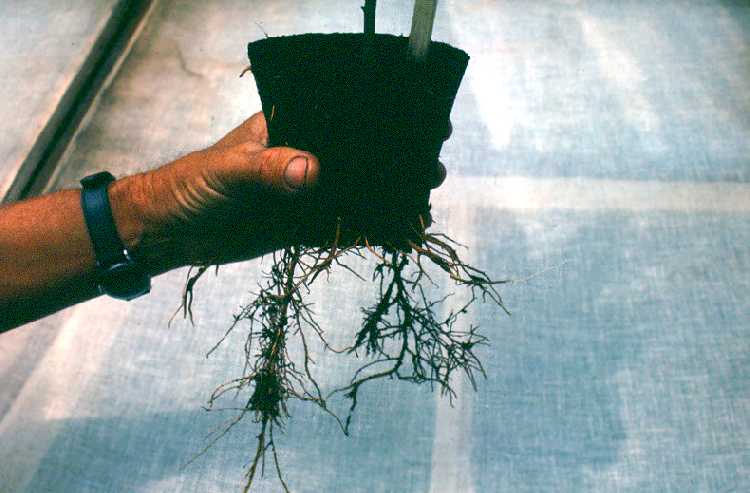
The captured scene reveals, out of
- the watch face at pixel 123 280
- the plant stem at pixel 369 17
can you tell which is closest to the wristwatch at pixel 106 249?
the watch face at pixel 123 280

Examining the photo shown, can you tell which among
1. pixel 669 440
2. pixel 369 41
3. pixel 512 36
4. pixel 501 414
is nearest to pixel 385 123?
pixel 369 41

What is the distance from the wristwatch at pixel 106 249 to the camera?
2.30ft

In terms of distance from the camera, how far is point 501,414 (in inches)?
32.1

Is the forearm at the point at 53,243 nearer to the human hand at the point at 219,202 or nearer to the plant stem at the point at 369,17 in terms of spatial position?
the human hand at the point at 219,202

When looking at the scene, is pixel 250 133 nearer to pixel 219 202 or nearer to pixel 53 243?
pixel 219 202

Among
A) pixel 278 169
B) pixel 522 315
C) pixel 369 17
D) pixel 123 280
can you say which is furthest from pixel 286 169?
pixel 522 315

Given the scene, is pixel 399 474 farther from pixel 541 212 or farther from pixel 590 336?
pixel 541 212

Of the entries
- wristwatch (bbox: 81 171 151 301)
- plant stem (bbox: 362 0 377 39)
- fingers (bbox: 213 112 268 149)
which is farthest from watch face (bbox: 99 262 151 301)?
plant stem (bbox: 362 0 377 39)

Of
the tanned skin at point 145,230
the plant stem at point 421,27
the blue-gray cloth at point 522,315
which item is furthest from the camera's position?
the blue-gray cloth at point 522,315

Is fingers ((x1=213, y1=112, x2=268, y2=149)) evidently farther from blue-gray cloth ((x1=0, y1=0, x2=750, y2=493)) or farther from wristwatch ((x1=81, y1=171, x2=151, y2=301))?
blue-gray cloth ((x1=0, y1=0, x2=750, y2=493))

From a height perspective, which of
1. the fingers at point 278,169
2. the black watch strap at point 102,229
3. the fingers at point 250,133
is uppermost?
the fingers at point 278,169

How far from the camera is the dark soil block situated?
1.91 ft

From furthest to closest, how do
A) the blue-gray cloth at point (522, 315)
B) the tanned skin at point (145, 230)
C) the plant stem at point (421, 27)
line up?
the blue-gray cloth at point (522, 315) < the tanned skin at point (145, 230) < the plant stem at point (421, 27)

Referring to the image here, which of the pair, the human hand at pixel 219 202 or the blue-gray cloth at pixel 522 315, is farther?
the blue-gray cloth at pixel 522 315
